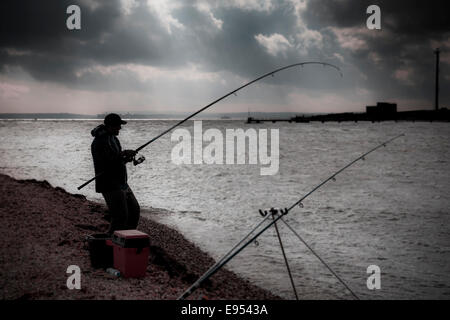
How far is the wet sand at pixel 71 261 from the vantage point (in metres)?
5.64

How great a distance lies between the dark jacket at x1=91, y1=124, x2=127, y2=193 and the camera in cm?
628

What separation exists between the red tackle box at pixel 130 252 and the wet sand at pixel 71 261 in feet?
0.54

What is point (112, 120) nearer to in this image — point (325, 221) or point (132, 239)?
point (132, 239)

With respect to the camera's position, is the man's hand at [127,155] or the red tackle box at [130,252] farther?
the man's hand at [127,155]

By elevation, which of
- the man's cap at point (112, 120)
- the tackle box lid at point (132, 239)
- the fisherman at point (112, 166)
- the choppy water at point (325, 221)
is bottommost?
the choppy water at point (325, 221)

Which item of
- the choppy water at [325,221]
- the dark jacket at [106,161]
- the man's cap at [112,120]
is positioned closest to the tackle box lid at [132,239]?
the dark jacket at [106,161]

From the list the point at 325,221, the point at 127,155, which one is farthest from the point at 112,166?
the point at 325,221

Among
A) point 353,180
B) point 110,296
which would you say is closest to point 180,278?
point 110,296

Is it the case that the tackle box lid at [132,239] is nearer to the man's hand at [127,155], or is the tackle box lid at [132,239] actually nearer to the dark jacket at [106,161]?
the dark jacket at [106,161]

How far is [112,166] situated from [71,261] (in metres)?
1.76
